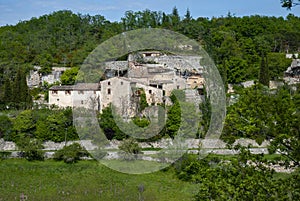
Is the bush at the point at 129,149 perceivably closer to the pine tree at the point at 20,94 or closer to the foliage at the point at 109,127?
the foliage at the point at 109,127

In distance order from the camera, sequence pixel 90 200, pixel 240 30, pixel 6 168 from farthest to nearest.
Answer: pixel 240 30, pixel 6 168, pixel 90 200

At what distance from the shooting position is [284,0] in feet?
17.5

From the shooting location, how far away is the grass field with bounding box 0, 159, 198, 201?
14406mm

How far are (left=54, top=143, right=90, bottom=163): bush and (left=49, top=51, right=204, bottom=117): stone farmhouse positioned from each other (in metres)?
3.59

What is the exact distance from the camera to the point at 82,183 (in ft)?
52.0

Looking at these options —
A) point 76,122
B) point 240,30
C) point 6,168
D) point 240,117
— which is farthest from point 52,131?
point 240,30

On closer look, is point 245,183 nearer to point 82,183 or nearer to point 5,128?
point 82,183

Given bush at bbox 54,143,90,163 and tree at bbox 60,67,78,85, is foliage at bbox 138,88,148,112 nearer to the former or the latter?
bush at bbox 54,143,90,163

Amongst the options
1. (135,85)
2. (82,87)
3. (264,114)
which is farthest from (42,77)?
(264,114)

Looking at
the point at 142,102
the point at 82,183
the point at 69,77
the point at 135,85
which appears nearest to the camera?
the point at 82,183

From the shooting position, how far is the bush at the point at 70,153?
19.0 m

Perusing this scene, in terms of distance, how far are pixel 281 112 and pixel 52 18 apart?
51493mm

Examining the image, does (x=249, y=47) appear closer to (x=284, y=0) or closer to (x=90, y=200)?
(x=90, y=200)

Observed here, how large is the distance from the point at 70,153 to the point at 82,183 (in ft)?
11.0
